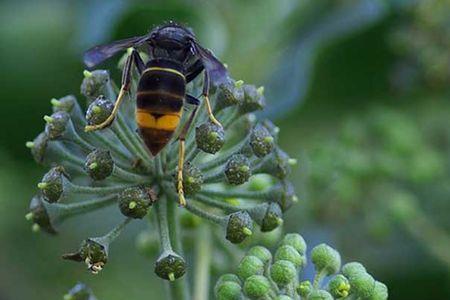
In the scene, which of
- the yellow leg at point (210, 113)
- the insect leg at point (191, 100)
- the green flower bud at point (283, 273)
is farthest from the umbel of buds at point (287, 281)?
the insect leg at point (191, 100)

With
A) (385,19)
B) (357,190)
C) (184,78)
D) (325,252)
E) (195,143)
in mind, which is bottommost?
(325,252)

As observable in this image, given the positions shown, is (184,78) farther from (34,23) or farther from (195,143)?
(34,23)

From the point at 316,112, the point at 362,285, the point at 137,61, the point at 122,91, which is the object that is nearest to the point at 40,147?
the point at 122,91

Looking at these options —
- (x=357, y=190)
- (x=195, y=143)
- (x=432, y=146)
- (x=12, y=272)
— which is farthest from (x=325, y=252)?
(x=12, y=272)

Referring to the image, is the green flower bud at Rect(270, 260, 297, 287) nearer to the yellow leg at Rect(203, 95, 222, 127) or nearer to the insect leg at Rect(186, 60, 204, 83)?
the yellow leg at Rect(203, 95, 222, 127)

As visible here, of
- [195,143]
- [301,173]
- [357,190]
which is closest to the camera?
[195,143]

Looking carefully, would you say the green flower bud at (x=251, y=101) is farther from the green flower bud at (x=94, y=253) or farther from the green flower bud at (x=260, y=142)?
the green flower bud at (x=94, y=253)

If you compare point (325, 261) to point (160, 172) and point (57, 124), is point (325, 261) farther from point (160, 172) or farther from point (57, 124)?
point (57, 124)

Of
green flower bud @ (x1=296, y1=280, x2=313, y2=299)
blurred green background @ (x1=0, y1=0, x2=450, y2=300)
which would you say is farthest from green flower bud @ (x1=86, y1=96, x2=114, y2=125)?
blurred green background @ (x1=0, y1=0, x2=450, y2=300)
